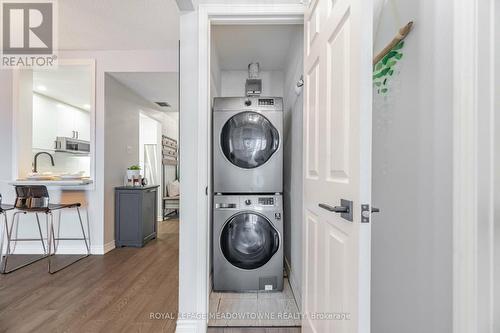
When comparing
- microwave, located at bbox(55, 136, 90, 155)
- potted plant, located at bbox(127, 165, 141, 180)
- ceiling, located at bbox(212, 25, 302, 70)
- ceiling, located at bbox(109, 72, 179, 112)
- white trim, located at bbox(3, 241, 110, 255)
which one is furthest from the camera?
microwave, located at bbox(55, 136, 90, 155)

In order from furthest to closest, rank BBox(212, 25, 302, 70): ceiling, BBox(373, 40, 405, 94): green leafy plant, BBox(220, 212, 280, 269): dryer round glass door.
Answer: BBox(212, 25, 302, 70): ceiling
BBox(220, 212, 280, 269): dryer round glass door
BBox(373, 40, 405, 94): green leafy plant

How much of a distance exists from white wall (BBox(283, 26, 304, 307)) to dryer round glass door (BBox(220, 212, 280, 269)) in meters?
0.23

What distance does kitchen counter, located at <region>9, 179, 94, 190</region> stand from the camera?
308 cm

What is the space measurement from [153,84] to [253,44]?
6.07 feet

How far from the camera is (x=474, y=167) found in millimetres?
672

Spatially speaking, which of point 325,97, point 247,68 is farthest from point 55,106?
point 325,97

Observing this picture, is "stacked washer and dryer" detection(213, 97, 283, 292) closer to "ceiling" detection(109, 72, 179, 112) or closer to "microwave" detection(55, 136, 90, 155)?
"ceiling" detection(109, 72, 179, 112)

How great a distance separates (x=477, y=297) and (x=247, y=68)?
313 cm

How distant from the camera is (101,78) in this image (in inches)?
132

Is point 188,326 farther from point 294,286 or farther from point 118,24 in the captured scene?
point 118,24

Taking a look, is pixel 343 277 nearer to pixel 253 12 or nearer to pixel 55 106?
pixel 253 12

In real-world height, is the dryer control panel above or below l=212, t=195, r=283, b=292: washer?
above

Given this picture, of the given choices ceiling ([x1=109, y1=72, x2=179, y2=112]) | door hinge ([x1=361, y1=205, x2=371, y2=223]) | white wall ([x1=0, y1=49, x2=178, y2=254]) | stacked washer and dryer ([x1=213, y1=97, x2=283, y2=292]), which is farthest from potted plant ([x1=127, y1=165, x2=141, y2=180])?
door hinge ([x1=361, y1=205, x2=371, y2=223])

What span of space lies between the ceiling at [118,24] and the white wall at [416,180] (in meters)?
2.12
